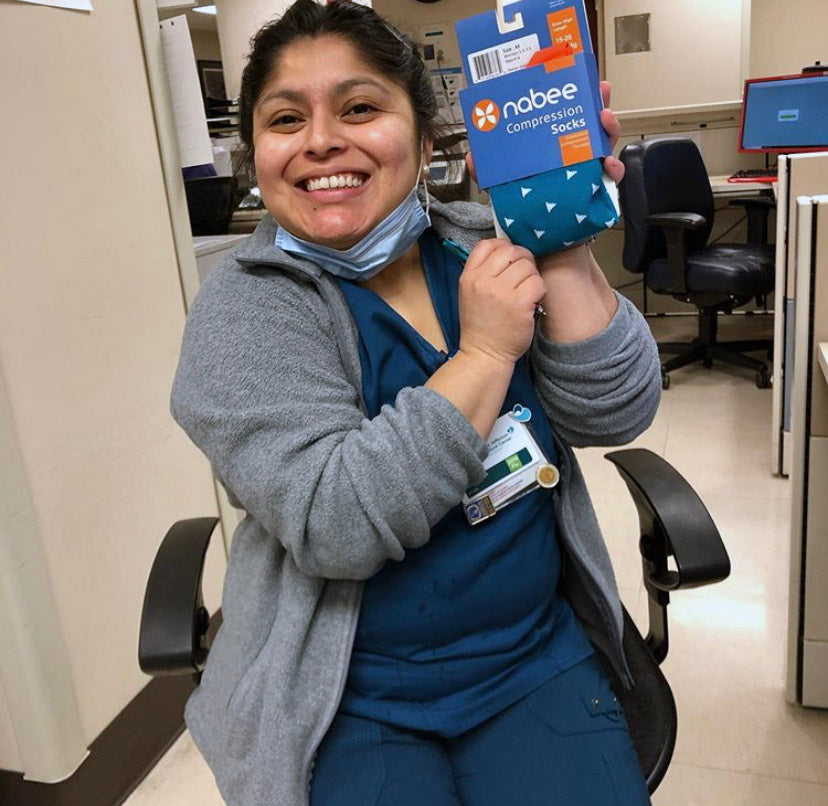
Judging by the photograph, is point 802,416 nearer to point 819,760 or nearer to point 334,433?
point 819,760

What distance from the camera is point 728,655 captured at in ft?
6.64

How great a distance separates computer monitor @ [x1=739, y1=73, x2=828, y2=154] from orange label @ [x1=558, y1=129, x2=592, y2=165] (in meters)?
3.60

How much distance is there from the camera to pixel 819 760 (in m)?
1.68

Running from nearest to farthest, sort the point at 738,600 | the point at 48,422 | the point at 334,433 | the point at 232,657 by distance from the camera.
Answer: the point at 334,433
the point at 232,657
the point at 48,422
the point at 738,600

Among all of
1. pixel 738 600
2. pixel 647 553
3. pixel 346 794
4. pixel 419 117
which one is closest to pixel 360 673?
pixel 346 794

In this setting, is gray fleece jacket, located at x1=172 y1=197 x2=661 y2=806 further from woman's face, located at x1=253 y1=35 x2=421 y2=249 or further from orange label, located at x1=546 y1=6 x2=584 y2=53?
orange label, located at x1=546 y1=6 x2=584 y2=53

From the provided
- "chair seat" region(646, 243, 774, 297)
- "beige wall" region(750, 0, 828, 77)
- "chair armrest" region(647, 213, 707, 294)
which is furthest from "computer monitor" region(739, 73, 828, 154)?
"beige wall" region(750, 0, 828, 77)

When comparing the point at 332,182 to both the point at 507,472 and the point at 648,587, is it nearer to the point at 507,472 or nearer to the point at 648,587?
the point at 507,472

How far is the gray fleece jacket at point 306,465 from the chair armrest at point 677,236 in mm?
2643

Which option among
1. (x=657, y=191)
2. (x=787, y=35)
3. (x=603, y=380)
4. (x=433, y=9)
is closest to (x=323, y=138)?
(x=603, y=380)

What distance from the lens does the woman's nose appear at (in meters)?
0.97

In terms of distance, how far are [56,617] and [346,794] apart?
2.69ft

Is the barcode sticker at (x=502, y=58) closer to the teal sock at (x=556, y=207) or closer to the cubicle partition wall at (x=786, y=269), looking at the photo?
the teal sock at (x=556, y=207)

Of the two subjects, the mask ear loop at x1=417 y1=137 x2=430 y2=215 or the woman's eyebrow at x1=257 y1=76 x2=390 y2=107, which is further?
the mask ear loop at x1=417 y1=137 x2=430 y2=215
